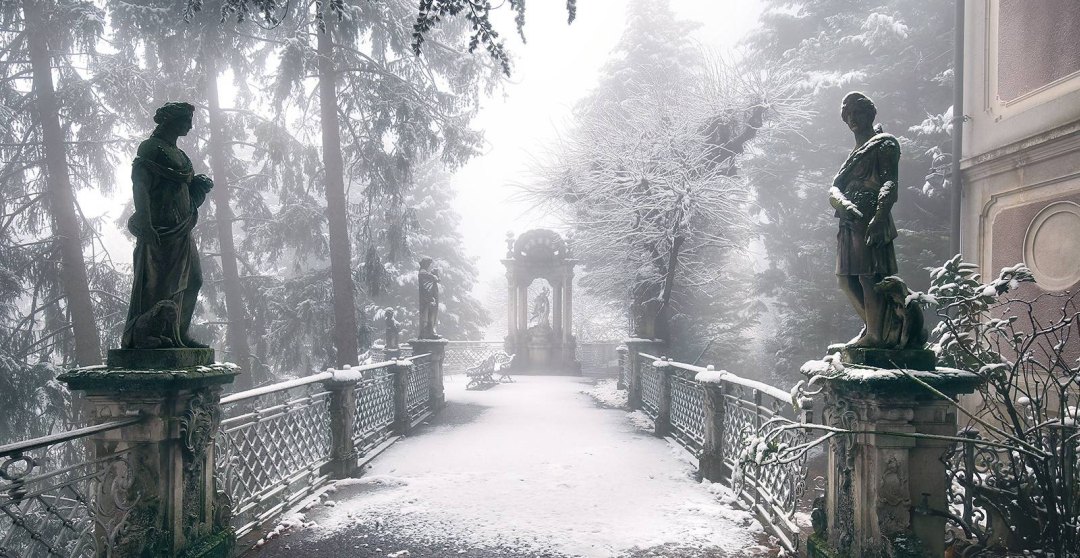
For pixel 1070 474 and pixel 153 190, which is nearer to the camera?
pixel 1070 474

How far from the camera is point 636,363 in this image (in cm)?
1357

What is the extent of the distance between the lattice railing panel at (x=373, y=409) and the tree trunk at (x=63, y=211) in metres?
5.50

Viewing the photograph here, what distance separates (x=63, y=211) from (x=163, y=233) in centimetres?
958

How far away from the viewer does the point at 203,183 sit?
14.0 ft

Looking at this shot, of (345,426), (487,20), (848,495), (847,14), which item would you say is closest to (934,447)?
(848,495)

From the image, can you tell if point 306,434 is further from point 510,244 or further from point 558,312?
point 510,244

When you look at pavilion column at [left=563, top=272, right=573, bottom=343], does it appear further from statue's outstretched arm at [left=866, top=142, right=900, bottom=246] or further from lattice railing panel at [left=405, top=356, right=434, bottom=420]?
statue's outstretched arm at [left=866, top=142, right=900, bottom=246]

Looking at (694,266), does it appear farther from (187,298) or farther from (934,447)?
(187,298)

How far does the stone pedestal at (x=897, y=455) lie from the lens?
11.6 feet

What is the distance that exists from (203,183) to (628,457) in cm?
639

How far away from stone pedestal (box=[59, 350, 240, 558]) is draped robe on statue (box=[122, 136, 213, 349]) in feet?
0.91

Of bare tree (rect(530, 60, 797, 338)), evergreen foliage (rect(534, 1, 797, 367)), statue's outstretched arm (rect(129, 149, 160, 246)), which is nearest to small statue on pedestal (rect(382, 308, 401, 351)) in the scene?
evergreen foliage (rect(534, 1, 797, 367))

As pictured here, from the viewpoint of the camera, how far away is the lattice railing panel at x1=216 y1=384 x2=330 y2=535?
16.5 ft

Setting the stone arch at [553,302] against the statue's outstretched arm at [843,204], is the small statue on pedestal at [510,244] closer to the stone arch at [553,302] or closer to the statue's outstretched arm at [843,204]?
the stone arch at [553,302]
